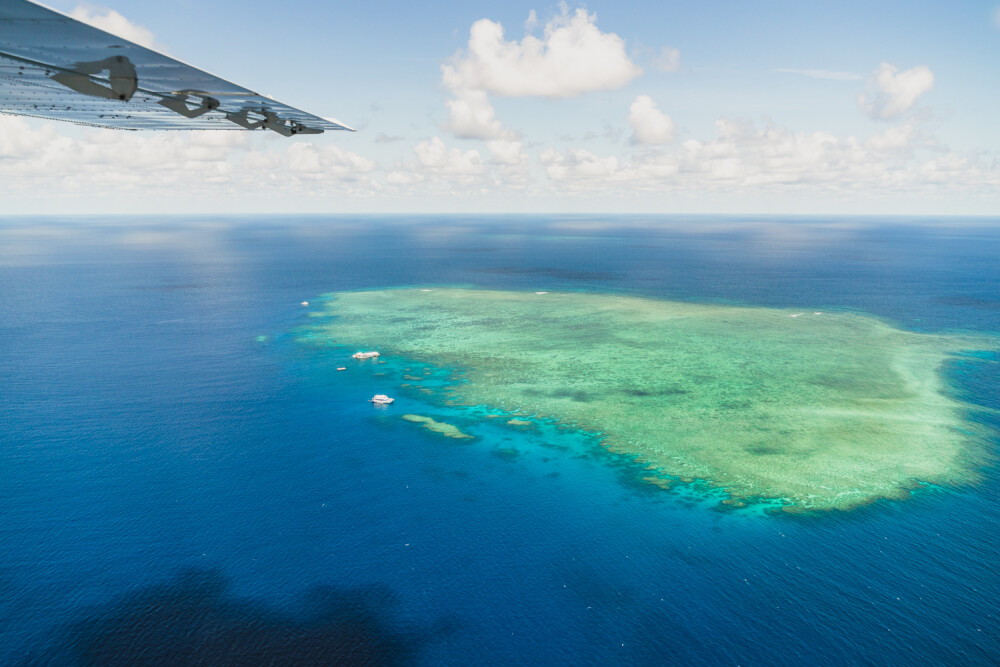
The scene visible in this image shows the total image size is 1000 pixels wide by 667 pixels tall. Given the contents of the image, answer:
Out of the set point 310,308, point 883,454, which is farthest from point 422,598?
point 310,308

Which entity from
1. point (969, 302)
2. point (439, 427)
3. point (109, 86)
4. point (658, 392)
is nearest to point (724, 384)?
point (658, 392)

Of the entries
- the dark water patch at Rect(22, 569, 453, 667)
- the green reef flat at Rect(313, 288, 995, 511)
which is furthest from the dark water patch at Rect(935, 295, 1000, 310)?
the dark water patch at Rect(22, 569, 453, 667)

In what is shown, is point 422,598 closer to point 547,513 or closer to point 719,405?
point 547,513

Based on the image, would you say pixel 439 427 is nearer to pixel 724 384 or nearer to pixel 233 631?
pixel 233 631

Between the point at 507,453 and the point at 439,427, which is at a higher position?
the point at 439,427

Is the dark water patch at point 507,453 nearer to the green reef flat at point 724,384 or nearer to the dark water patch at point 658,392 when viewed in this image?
the green reef flat at point 724,384

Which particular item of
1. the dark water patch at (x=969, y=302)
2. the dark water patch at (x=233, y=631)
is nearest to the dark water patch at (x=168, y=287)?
the dark water patch at (x=233, y=631)
